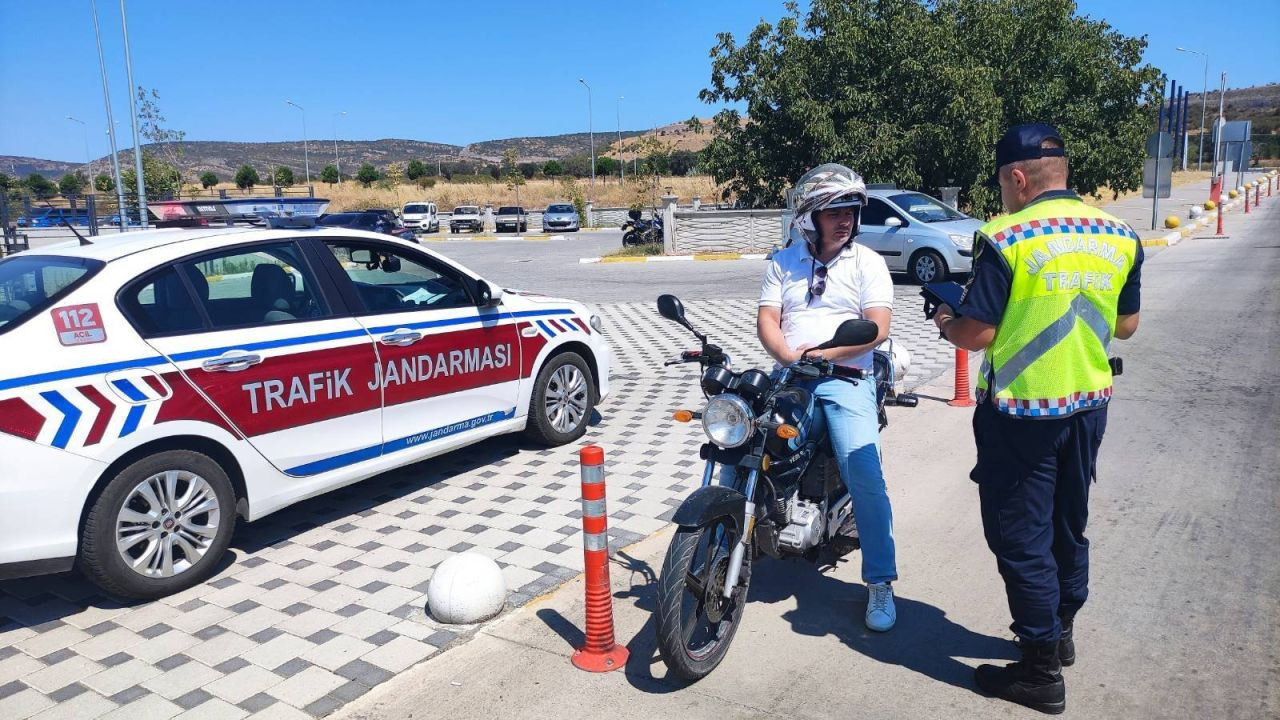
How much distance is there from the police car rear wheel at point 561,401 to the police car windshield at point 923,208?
11.4 m

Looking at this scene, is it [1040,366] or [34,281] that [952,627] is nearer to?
[1040,366]

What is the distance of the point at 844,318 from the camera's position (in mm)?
3979

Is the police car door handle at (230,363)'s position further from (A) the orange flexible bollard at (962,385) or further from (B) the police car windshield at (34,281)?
(A) the orange flexible bollard at (962,385)

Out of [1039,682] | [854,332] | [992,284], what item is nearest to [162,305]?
[854,332]

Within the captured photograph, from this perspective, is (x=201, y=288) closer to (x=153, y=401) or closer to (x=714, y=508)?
(x=153, y=401)

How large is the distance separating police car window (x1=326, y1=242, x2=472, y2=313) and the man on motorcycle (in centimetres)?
269

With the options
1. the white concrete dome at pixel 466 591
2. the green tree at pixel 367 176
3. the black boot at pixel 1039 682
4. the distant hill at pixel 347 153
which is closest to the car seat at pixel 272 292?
the white concrete dome at pixel 466 591

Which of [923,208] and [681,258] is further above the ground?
[923,208]

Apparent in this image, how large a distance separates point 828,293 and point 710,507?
45.8 inches

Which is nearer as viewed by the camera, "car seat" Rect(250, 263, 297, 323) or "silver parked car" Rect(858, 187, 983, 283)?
"car seat" Rect(250, 263, 297, 323)

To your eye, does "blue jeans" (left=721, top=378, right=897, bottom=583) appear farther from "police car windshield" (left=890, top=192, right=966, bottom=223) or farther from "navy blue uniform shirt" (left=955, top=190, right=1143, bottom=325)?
"police car windshield" (left=890, top=192, right=966, bottom=223)

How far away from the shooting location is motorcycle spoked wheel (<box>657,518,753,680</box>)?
3332 mm

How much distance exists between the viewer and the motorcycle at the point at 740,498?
3373 mm

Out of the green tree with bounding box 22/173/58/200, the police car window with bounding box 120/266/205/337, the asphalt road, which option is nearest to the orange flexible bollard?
the asphalt road
